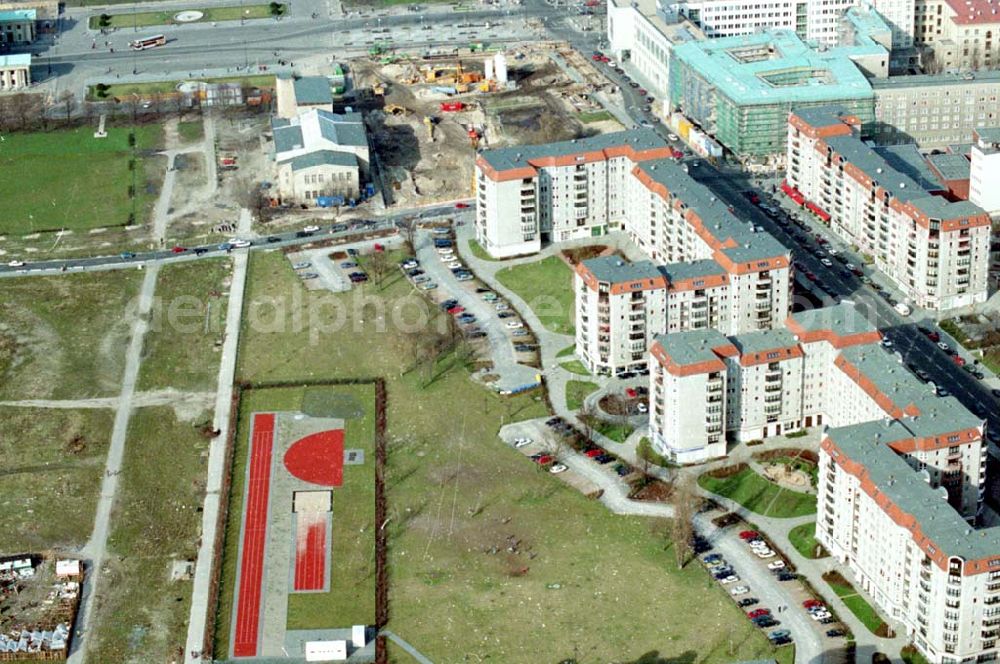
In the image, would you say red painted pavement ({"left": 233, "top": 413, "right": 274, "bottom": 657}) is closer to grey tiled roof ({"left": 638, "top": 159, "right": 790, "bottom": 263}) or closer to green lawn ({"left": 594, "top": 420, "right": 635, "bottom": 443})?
green lawn ({"left": 594, "top": 420, "right": 635, "bottom": 443})

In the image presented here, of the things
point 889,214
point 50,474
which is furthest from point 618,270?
point 50,474

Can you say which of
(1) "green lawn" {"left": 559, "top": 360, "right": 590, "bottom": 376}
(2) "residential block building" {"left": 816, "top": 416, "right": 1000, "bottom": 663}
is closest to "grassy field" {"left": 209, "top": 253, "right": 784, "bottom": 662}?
(1) "green lawn" {"left": 559, "top": 360, "right": 590, "bottom": 376}

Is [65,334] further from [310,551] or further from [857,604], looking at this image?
[857,604]

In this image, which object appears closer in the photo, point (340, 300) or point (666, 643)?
point (666, 643)

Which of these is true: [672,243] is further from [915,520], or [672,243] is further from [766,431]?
[915,520]

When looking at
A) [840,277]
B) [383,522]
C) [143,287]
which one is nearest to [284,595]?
[383,522]

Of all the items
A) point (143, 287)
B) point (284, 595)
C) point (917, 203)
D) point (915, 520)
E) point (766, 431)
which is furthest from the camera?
point (143, 287)

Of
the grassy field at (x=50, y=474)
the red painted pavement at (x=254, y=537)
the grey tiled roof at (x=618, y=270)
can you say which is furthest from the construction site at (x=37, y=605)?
the grey tiled roof at (x=618, y=270)
